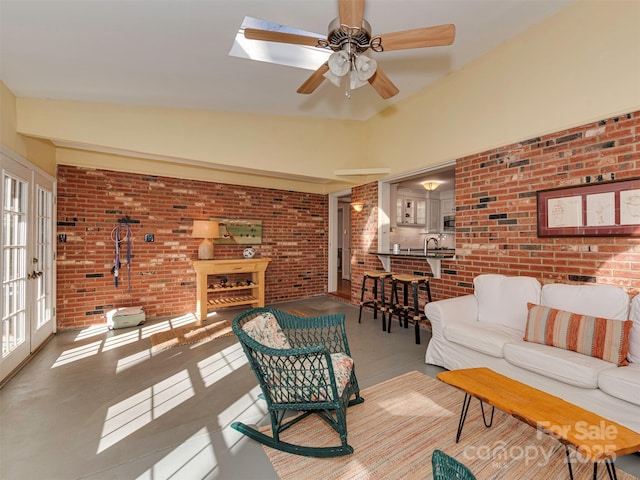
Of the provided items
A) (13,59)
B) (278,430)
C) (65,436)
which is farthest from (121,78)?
(278,430)

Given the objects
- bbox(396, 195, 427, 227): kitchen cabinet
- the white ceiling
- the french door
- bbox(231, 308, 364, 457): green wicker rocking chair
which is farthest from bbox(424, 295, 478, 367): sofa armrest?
the french door

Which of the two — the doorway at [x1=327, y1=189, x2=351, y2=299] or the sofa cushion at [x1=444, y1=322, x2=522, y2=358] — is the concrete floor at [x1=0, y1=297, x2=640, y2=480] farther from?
the doorway at [x1=327, y1=189, x2=351, y2=299]

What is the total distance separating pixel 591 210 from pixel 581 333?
3.85ft

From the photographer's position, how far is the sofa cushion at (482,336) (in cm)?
250

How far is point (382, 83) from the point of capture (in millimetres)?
2639

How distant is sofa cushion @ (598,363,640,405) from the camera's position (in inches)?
68.7

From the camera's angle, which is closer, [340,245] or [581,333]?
[581,333]

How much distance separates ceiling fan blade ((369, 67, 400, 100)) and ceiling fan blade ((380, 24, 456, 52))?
1.05ft

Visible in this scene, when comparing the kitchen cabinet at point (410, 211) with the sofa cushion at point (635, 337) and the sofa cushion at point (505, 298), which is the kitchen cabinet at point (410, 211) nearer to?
the sofa cushion at point (505, 298)

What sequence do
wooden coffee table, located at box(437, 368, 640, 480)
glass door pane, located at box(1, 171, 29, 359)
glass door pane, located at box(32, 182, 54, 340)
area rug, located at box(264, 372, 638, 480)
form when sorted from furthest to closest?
glass door pane, located at box(32, 182, 54, 340)
glass door pane, located at box(1, 171, 29, 359)
area rug, located at box(264, 372, 638, 480)
wooden coffee table, located at box(437, 368, 640, 480)

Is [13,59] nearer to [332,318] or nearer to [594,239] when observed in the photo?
[332,318]

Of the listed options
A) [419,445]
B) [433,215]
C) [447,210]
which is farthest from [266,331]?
[447,210]

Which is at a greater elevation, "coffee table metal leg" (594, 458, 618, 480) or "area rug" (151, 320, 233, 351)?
"coffee table metal leg" (594, 458, 618, 480)

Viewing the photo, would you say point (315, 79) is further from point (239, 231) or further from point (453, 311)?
point (239, 231)
